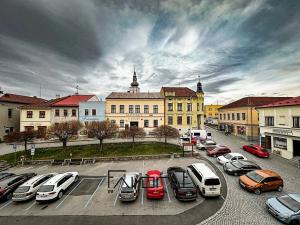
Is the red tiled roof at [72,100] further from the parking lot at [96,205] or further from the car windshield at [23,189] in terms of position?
the car windshield at [23,189]

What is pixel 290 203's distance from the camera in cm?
1066

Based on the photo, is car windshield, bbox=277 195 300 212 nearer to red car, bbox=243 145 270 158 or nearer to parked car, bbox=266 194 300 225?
parked car, bbox=266 194 300 225

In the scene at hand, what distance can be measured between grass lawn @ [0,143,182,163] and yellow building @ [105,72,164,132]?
31.0 ft

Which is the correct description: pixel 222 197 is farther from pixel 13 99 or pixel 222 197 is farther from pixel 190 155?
pixel 13 99

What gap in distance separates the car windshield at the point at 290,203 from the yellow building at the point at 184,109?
92.8ft

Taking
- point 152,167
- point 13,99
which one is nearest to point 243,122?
point 152,167

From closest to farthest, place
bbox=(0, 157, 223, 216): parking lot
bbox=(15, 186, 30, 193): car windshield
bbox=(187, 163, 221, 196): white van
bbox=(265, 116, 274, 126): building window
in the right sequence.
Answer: bbox=(0, 157, 223, 216): parking lot, bbox=(187, 163, 221, 196): white van, bbox=(15, 186, 30, 193): car windshield, bbox=(265, 116, 274, 126): building window

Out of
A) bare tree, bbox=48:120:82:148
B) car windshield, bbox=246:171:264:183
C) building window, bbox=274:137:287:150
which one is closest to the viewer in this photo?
car windshield, bbox=246:171:264:183

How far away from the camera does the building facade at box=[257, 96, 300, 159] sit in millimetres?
21953

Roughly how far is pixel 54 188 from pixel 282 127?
101 feet

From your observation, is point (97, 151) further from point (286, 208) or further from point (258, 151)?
point (258, 151)

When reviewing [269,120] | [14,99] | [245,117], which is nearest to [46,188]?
[269,120]

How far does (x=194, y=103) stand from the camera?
40219 mm

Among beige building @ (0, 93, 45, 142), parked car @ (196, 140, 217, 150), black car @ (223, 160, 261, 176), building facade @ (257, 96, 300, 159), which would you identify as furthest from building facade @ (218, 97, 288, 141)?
beige building @ (0, 93, 45, 142)
